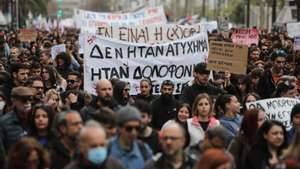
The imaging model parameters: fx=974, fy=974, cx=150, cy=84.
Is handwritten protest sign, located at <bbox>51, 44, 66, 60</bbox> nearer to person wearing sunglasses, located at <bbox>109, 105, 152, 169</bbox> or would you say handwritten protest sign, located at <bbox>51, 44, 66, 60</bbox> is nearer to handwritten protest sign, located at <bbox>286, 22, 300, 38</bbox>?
handwritten protest sign, located at <bbox>286, 22, 300, 38</bbox>

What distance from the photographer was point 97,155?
6863mm

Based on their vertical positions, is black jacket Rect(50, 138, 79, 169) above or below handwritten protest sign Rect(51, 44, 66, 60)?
below

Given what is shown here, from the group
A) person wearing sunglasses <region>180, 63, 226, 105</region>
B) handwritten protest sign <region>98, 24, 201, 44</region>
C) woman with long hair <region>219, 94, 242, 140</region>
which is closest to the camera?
woman with long hair <region>219, 94, 242, 140</region>

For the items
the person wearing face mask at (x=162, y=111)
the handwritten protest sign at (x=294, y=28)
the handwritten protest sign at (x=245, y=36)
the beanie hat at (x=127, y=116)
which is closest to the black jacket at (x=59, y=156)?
the beanie hat at (x=127, y=116)

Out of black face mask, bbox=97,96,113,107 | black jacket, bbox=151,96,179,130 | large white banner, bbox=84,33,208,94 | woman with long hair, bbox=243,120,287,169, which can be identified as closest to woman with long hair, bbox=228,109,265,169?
woman with long hair, bbox=243,120,287,169

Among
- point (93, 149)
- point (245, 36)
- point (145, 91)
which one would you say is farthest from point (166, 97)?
point (245, 36)

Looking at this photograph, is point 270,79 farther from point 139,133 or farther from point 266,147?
point 139,133

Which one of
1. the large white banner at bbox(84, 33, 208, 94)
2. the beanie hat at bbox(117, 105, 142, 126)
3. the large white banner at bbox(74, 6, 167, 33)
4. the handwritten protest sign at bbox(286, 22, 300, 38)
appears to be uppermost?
the large white banner at bbox(74, 6, 167, 33)

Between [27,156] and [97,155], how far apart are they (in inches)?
38.3

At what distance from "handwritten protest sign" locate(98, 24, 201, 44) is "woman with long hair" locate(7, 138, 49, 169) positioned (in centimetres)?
1042

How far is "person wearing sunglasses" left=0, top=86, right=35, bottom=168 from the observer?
9539 millimetres

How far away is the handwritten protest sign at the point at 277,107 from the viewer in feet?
37.1

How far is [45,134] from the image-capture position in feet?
29.1

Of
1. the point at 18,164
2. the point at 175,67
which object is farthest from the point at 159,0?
the point at 18,164
